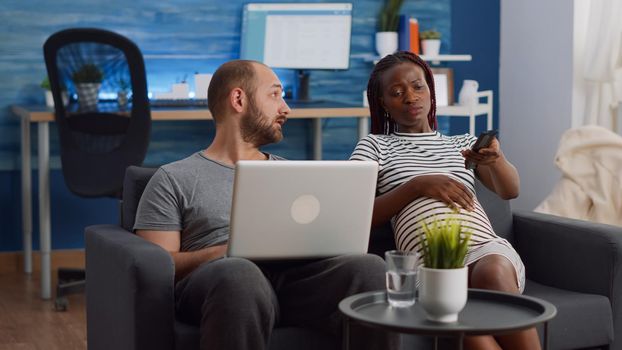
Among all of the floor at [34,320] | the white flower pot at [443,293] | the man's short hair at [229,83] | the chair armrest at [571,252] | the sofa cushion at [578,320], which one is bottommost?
the floor at [34,320]

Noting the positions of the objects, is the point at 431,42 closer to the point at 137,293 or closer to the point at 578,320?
the point at 578,320

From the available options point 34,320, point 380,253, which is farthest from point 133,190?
point 34,320

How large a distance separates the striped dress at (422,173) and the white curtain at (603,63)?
6.89ft

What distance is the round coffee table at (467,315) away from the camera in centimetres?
205

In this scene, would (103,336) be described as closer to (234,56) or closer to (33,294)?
(33,294)

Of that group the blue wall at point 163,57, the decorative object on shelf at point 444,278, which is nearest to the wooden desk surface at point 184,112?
the blue wall at point 163,57

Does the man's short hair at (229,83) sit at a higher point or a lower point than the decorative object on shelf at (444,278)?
higher

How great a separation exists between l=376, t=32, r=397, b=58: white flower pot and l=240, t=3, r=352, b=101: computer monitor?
205 millimetres

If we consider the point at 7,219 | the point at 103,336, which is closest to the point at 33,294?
the point at 7,219

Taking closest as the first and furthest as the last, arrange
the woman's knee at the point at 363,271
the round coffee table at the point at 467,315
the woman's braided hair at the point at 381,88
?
the round coffee table at the point at 467,315 → the woman's knee at the point at 363,271 → the woman's braided hair at the point at 381,88

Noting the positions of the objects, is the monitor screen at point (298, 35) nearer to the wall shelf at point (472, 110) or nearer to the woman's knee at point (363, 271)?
the wall shelf at point (472, 110)

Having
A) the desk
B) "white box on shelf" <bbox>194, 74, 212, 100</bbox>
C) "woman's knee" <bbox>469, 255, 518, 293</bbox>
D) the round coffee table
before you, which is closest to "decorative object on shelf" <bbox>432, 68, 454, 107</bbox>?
the desk

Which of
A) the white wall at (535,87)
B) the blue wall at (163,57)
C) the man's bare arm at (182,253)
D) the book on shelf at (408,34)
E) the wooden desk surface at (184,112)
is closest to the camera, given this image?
the man's bare arm at (182,253)

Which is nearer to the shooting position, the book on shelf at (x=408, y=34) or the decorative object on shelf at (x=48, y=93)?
the decorative object on shelf at (x=48, y=93)
